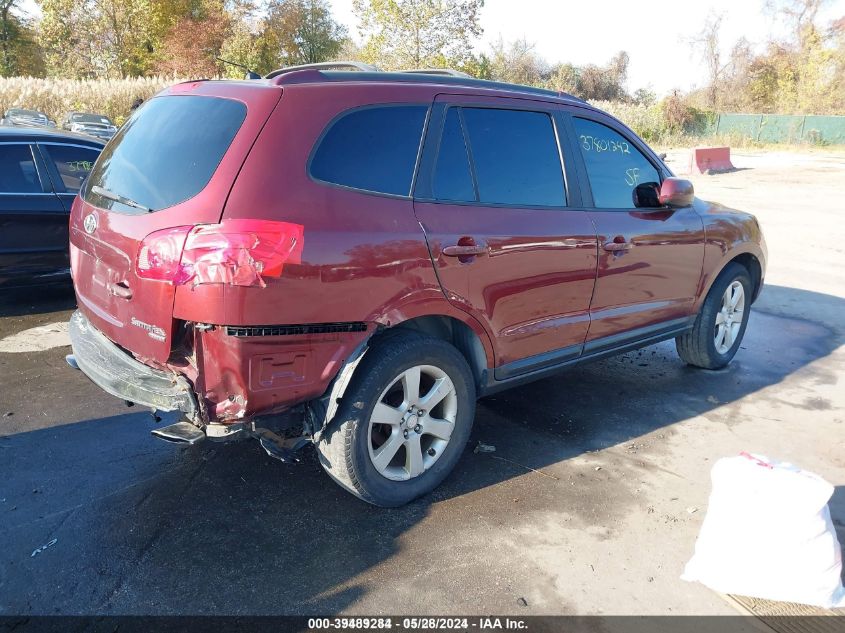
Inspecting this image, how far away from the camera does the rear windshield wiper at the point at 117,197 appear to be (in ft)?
9.52

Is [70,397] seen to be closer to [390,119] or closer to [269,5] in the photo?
[390,119]

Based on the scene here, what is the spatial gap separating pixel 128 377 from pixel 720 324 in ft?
14.2

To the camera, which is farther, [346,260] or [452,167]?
[452,167]

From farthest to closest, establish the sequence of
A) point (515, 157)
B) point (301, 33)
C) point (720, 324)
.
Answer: point (301, 33)
point (720, 324)
point (515, 157)

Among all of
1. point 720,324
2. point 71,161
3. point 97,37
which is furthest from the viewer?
point 97,37

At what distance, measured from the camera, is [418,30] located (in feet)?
79.6

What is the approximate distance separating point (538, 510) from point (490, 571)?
1.84 ft

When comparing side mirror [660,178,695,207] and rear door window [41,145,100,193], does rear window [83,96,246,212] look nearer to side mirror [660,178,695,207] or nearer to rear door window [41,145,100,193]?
side mirror [660,178,695,207]

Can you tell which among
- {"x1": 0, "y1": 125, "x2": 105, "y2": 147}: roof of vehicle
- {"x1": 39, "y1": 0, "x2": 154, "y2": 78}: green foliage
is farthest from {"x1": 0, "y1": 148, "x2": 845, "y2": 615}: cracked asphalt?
{"x1": 39, "y1": 0, "x2": 154, "y2": 78}: green foliage

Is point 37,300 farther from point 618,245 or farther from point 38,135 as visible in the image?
point 618,245

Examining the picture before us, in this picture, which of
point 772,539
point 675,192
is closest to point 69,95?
point 675,192

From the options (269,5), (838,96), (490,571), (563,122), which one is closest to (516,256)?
(563,122)

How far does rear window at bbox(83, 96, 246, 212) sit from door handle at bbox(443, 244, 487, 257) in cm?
107

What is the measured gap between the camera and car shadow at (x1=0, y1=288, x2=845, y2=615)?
2645 mm
